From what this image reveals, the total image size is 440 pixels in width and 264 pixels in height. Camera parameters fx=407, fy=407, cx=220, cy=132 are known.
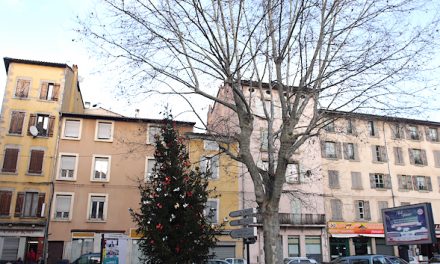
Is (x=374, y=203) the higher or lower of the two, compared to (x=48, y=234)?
higher

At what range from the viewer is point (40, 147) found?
2959 cm

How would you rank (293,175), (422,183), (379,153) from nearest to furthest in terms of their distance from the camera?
1. (293,175)
2. (379,153)
3. (422,183)

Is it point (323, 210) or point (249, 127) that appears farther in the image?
point (323, 210)

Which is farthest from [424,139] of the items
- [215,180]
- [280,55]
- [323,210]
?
[280,55]

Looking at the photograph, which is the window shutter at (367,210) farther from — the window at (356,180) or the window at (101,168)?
the window at (101,168)

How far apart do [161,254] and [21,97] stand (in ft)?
77.0

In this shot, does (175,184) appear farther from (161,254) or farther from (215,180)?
(215,180)

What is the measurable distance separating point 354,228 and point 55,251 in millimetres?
23592

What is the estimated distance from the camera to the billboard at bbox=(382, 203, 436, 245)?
17.7m

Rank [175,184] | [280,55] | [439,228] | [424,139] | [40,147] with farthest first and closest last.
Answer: [424,139] → [439,228] → [40,147] → [175,184] → [280,55]

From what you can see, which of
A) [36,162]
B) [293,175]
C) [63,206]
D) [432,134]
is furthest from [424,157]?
[36,162]

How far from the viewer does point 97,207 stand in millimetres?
29312

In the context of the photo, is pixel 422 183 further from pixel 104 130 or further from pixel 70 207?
pixel 70 207

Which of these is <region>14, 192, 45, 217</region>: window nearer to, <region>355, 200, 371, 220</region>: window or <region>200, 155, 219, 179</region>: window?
<region>200, 155, 219, 179</region>: window
